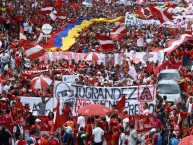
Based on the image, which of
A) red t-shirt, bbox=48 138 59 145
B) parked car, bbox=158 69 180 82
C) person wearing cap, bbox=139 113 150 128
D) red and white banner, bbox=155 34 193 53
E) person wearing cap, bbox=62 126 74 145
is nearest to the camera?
red t-shirt, bbox=48 138 59 145

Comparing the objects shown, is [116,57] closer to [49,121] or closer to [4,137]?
[49,121]

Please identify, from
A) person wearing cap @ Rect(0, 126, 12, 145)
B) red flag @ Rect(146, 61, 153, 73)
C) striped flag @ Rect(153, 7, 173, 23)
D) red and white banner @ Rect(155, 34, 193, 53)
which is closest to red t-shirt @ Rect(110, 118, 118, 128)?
person wearing cap @ Rect(0, 126, 12, 145)

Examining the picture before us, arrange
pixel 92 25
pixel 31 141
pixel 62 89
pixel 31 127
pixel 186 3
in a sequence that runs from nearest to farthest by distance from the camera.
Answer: pixel 31 141 < pixel 31 127 < pixel 62 89 < pixel 92 25 < pixel 186 3

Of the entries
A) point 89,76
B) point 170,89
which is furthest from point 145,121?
point 89,76

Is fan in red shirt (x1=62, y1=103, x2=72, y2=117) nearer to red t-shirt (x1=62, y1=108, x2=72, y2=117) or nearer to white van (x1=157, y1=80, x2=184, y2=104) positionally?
red t-shirt (x1=62, y1=108, x2=72, y2=117)

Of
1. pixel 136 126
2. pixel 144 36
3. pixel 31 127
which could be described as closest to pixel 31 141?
pixel 31 127

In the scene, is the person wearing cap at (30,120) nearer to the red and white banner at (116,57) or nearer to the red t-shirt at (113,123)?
the red t-shirt at (113,123)

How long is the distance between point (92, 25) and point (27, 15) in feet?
14.1

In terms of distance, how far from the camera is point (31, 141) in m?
15.9

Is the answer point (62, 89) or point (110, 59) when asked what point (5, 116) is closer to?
point (62, 89)

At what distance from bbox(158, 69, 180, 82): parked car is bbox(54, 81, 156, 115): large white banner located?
4.96 meters

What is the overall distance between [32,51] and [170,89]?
6.56 m

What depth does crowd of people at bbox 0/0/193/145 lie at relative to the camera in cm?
1739

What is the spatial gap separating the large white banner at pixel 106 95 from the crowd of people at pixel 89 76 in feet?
1.94
